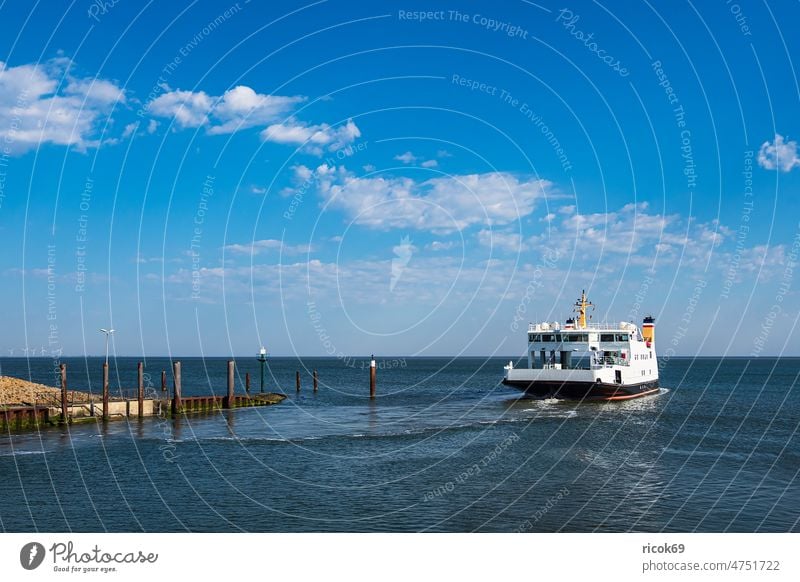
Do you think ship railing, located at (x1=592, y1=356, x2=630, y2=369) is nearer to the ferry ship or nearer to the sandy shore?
the ferry ship

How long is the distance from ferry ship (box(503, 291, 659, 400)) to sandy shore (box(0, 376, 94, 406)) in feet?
129

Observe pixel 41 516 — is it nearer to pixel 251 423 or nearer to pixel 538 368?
pixel 251 423

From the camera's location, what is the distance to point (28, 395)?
2349 inches

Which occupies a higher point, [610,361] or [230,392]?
[610,361]

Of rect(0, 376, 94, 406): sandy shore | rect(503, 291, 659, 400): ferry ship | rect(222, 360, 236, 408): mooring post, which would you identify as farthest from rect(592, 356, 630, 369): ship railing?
rect(0, 376, 94, 406): sandy shore

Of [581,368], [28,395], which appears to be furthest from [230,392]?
[581,368]

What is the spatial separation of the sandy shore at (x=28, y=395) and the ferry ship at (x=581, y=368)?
129 ft

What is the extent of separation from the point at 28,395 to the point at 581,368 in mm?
52096

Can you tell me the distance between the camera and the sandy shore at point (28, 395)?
5284 cm

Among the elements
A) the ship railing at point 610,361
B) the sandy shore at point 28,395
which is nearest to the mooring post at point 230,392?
the sandy shore at point 28,395

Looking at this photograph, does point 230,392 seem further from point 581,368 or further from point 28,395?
point 581,368

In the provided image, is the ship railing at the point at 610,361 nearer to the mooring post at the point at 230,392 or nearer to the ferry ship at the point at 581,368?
the ferry ship at the point at 581,368

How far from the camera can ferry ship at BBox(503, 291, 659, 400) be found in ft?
203
